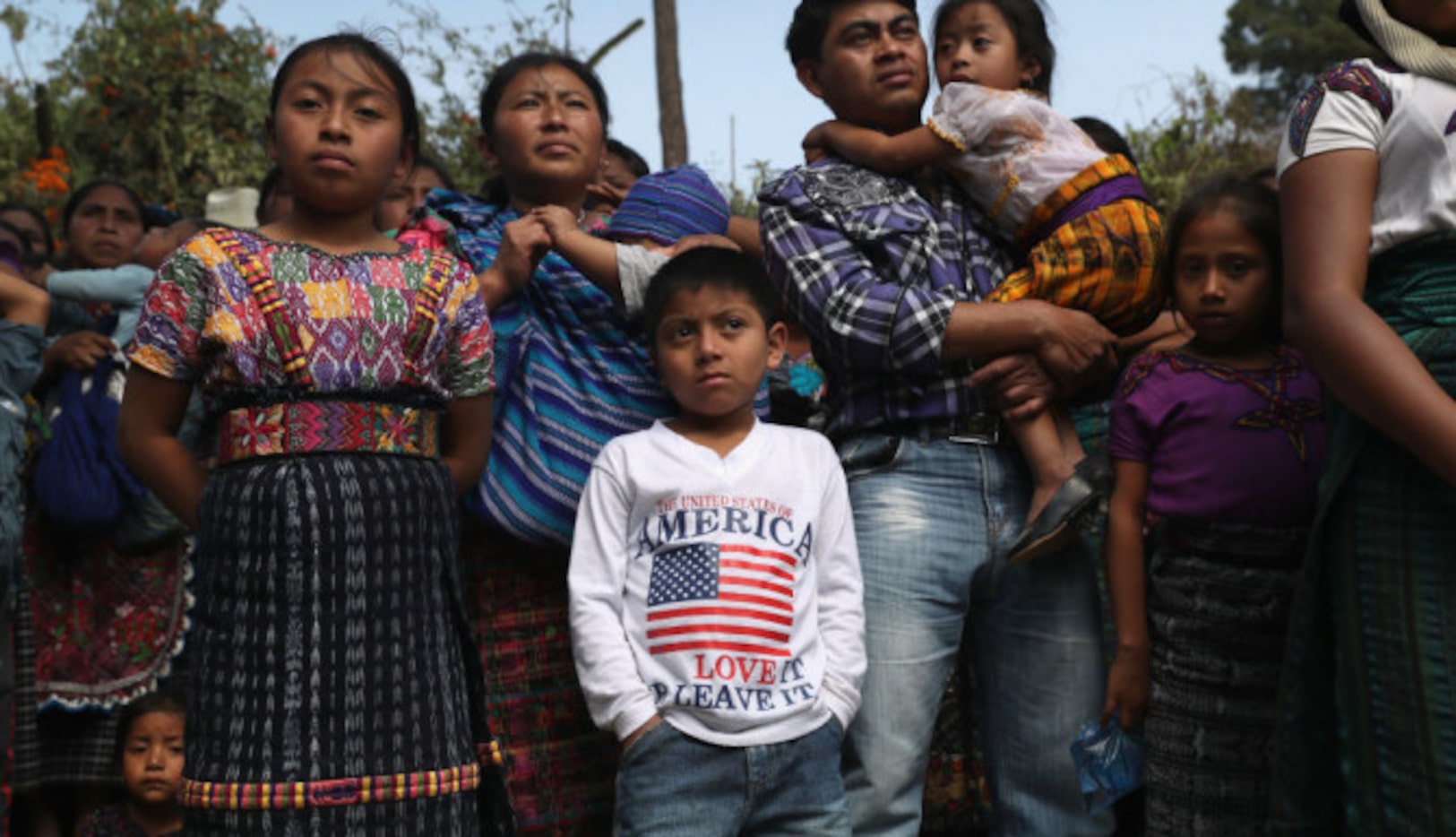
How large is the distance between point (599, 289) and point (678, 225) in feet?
0.73

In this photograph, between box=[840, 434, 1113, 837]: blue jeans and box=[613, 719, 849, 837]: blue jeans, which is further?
box=[840, 434, 1113, 837]: blue jeans

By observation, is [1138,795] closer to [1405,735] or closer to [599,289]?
[1405,735]

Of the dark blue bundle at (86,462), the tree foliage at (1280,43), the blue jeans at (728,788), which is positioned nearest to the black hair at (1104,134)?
the blue jeans at (728,788)

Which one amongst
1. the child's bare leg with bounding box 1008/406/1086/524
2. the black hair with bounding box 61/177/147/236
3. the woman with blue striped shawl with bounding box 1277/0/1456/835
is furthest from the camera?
the black hair with bounding box 61/177/147/236

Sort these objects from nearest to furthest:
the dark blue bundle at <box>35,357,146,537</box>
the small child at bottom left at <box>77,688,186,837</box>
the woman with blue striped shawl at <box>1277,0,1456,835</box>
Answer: the woman with blue striped shawl at <box>1277,0,1456,835</box> → the small child at bottom left at <box>77,688,186,837</box> → the dark blue bundle at <box>35,357,146,537</box>

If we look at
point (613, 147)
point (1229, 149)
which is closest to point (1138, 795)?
point (613, 147)

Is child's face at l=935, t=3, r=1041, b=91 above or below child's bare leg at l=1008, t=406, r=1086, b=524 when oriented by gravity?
above

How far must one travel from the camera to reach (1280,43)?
85.3 ft

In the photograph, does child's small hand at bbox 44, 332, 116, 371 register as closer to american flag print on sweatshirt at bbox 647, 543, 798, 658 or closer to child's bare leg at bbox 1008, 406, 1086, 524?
american flag print on sweatshirt at bbox 647, 543, 798, 658

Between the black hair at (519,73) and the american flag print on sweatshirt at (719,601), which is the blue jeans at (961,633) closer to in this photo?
the american flag print on sweatshirt at (719,601)

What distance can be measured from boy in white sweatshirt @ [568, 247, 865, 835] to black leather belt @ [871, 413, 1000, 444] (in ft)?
0.61

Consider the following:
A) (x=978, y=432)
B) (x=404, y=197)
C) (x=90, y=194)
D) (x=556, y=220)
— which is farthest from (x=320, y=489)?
(x=90, y=194)

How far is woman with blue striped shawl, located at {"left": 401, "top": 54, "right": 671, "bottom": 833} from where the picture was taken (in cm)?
267

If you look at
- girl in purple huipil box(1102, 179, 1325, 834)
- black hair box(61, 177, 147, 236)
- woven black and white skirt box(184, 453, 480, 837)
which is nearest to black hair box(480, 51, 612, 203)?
woven black and white skirt box(184, 453, 480, 837)
